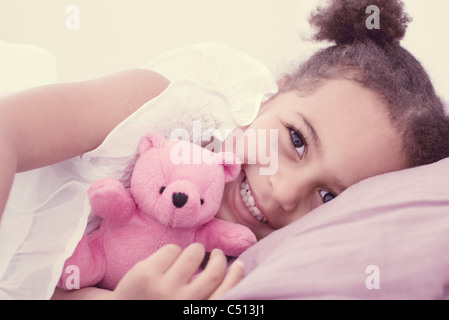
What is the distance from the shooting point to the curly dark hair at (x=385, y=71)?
85 cm

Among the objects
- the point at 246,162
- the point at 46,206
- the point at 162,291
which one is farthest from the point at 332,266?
the point at 46,206

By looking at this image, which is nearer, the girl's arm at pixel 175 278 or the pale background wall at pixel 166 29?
the girl's arm at pixel 175 278

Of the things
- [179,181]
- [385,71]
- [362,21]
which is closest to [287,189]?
[179,181]

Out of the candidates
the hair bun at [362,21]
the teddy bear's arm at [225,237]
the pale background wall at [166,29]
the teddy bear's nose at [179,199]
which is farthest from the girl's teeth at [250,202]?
the pale background wall at [166,29]

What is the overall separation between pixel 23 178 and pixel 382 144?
0.66 m

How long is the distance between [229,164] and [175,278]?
22 centimetres

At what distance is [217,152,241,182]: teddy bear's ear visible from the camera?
70cm

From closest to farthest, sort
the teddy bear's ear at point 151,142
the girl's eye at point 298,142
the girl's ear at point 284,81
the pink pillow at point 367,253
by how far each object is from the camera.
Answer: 1. the pink pillow at point 367,253
2. the teddy bear's ear at point 151,142
3. the girl's eye at point 298,142
4. the girl's ear at point 284,81

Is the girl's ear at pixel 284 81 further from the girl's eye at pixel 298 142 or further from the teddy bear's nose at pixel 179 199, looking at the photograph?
the teddy bear's nose at pixel 179 199

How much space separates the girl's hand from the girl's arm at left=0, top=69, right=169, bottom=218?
22cm

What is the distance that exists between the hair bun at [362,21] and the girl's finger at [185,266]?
0.69m

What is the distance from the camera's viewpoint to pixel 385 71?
0.89 meters

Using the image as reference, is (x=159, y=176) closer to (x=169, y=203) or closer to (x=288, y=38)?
(x=169, y=203)

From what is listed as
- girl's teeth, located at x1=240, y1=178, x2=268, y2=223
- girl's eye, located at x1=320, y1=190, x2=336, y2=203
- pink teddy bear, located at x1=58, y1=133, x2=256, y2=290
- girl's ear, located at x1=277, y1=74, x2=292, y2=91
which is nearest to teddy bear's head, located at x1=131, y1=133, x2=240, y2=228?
pink teddy bear, located at x1=58, y1=133, x2=256, y2=290
